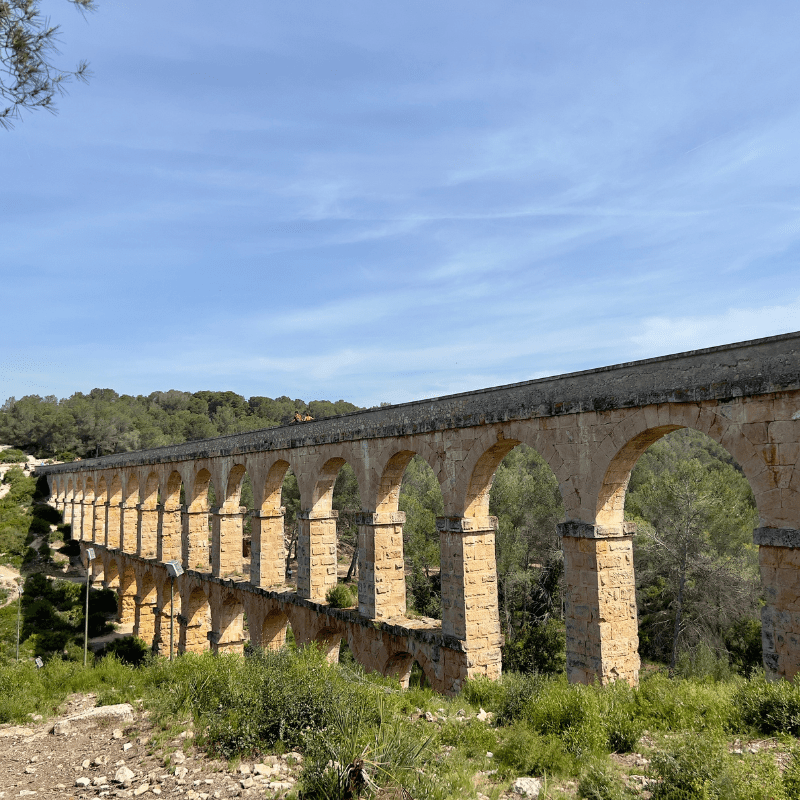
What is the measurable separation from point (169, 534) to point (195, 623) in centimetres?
369

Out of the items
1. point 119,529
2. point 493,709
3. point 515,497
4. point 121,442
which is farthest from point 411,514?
point 121,442

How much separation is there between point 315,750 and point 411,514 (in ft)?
58.5

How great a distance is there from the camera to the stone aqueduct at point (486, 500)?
6.75 meters

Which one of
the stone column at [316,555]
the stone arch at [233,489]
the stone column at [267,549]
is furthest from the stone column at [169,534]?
the stone column at [316,555]

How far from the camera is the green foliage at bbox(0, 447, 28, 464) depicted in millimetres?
48350

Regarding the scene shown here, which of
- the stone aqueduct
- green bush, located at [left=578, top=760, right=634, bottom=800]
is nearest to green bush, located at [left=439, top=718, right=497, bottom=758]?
green bush, located at [left=578, top=760, right=634, bottom=800]

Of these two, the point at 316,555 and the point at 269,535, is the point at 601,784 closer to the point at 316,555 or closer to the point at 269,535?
the point at 316,555

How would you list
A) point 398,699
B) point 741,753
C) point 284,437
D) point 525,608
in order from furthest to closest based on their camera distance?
point 525,608 < point 284,437 < point 398,699 < point 741,753

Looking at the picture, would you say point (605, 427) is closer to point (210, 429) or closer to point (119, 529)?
point (119, 529)

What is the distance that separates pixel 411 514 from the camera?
2277 centimetres

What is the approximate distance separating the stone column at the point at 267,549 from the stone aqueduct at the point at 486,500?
3 cm

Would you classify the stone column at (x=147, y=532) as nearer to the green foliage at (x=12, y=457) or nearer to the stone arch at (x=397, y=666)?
the stone arch at (x=397, y=666)

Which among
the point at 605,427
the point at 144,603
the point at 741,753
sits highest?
the point at 605,427

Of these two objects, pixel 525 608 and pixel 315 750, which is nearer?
pixel 315 750
